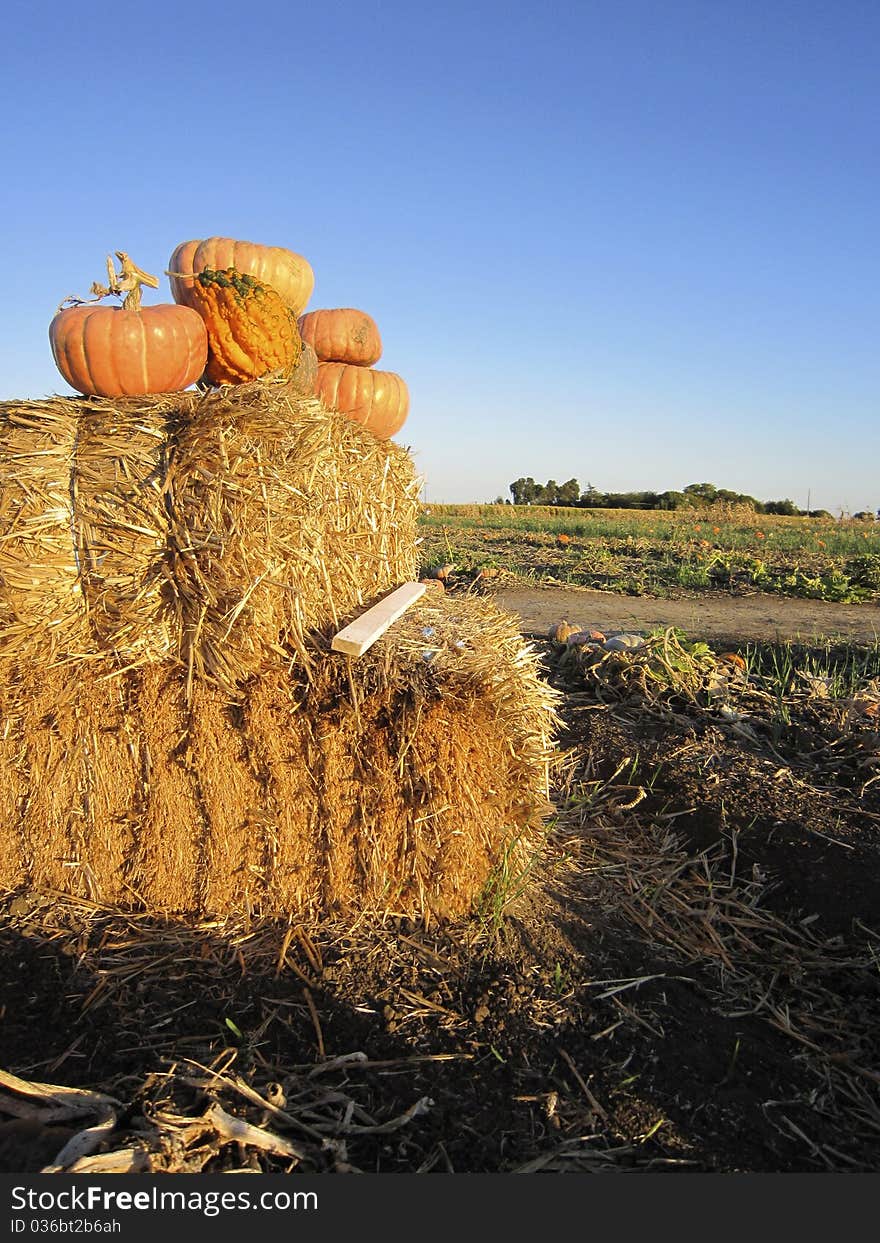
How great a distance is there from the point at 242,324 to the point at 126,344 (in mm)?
552

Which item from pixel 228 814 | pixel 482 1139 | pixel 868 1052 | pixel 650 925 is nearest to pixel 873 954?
pixel 868 1052

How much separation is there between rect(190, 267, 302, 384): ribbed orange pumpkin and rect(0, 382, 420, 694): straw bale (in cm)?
64

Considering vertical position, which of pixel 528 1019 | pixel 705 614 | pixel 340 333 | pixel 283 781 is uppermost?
pixel 340 333

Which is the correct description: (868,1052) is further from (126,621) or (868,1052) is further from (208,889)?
(126,621)

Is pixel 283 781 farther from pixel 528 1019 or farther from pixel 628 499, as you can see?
pixel 628 499

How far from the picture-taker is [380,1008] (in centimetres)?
254

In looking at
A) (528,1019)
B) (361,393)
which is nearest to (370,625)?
(528,1019)

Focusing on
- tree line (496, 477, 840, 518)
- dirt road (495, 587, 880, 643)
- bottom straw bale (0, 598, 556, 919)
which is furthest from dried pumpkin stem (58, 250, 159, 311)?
tree line (496, 477, 840, 518)

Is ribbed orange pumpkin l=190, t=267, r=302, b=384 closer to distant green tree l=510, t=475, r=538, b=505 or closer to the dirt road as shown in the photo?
the dirt road

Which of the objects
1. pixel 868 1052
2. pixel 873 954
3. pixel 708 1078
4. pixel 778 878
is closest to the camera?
pixel 708 1078

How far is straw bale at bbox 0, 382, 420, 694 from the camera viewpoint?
2881mm

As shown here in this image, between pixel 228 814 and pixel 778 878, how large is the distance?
2.45 m

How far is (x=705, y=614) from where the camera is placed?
9234mm

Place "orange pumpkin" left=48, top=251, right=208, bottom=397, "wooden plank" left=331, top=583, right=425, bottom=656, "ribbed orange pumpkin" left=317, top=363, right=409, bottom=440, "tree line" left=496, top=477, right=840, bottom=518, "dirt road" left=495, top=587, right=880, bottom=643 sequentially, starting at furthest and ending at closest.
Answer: "tree line" left=496, top=477, right=840, bottom=518
"dirt road" left=495, top=587, right=880, bottom=643
"ribbed orange pumpkin" left=317, top=363, right=409, bottom=440
"orange pumpkin" left=48, top=251, right=208, bottom=397
"wooden plank" left=331, top=583, right=425, bottom=656
